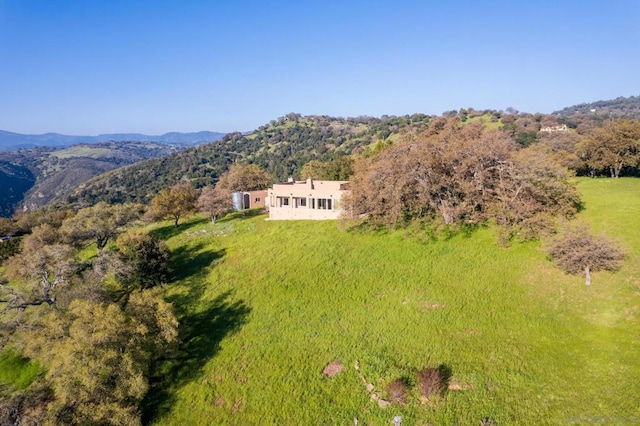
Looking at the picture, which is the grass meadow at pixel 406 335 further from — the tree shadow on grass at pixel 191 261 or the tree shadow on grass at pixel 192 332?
the tree shadow on grass at pixel 191 261

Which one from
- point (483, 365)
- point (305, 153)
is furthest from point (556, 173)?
point (305, 153)

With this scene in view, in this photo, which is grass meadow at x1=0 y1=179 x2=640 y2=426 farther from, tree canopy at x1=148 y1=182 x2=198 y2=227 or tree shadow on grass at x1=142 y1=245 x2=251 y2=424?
tree canopy at x1=148 y1=182 x2=198 y2=227

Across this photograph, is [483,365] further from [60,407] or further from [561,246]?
[60,407]

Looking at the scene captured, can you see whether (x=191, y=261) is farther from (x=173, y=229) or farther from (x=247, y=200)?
(x=247, y=200)

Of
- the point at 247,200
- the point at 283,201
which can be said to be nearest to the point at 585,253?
the point at 283,201

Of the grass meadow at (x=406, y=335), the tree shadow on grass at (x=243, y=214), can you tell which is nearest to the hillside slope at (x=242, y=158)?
the tree shadow on grass at (x=243, y=214)
